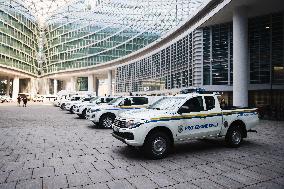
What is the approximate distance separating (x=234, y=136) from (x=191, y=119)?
93.3 inches

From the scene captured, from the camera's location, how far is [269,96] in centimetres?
2500

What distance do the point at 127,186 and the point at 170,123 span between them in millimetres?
2939

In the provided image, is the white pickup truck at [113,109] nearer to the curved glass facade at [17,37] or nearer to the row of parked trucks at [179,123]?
the row of parked trucks at [179,123]

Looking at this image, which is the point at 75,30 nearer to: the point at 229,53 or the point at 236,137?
the point at 229,53

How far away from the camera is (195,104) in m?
8.86

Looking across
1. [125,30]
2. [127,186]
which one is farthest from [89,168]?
[125,30]

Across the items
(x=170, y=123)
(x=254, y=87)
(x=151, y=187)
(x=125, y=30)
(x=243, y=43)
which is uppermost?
(x=125, y=30)

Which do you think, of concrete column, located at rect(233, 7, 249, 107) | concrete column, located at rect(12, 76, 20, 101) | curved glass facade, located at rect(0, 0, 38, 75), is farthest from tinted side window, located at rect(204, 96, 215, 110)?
concrete column, located at rect(12, 76, 20, 101)

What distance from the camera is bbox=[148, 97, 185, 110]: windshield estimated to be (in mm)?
8609

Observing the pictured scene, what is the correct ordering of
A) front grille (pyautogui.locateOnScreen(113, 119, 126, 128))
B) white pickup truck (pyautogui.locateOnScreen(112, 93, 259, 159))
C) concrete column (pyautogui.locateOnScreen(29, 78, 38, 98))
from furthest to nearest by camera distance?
concrete column (pyautogui.locateOnScreen(29, 78, 38, 98)), front grille (pyautogui.locateOnScreen(113, 119, 126, 128)), white pickup truck (pyautogui.locateOnScreen(112, 93, 259, 159))

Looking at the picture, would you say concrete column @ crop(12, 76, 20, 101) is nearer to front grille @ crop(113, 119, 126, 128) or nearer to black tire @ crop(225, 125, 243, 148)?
front grille @ crop(113, 119, 126, 128)

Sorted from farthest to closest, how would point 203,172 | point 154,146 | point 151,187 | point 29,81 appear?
point 29,81
point 154,146
point 203,172
point 151,187

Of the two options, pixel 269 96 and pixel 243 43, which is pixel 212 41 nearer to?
pixel 243 43

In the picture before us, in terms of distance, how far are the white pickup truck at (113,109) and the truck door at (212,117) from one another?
598cm
